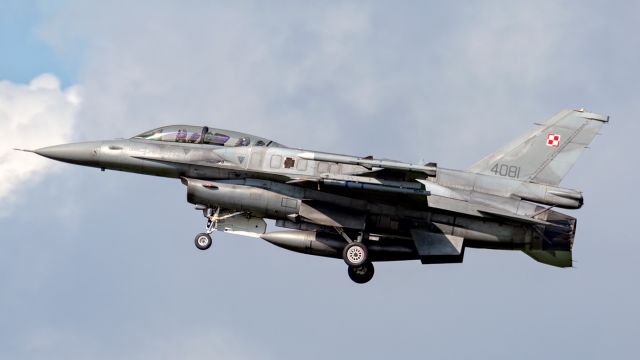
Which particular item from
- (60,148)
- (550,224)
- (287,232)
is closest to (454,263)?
(550,224)

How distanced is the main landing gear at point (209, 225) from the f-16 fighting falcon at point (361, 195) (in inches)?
0.8

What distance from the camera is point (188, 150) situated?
74.3 feet

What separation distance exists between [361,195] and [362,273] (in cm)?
245

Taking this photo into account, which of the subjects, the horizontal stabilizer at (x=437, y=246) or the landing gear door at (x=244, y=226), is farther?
the landing gear door at (x=244, y=226)

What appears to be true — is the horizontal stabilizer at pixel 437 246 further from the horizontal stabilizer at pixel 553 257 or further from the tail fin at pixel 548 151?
the tail fin at pixel 548 151

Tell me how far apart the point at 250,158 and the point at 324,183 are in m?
1.82

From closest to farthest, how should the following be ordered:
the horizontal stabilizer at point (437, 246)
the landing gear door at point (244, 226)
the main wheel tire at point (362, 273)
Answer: the horizontal stabilizer at point (437, 246) < the landing gear door at point (244, 226) < the main wheel tire at point (362, 273)

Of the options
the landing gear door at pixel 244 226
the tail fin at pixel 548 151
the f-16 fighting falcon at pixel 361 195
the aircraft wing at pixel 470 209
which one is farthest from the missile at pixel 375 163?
the tail fin at pixel 548 151

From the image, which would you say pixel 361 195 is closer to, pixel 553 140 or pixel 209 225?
pixel 209 225

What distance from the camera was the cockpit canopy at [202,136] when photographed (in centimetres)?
2278

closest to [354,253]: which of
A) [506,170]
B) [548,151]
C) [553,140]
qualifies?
[506,170]

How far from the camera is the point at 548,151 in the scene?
23031 mm

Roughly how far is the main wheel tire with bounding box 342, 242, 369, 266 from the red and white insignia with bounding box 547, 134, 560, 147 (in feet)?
15.6

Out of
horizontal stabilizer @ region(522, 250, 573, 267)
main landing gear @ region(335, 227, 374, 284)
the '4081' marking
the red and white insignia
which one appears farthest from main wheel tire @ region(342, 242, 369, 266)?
the red and white insignia
